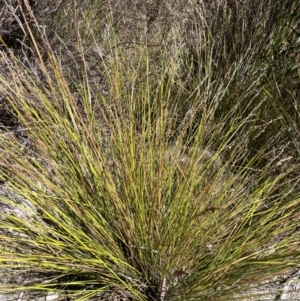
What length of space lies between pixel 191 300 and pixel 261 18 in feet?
3.84

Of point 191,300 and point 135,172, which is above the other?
point 135,172

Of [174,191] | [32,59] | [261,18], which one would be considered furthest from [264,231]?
[32,59]

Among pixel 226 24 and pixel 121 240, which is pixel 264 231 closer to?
pixel 121 240

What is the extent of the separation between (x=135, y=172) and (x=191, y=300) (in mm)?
347

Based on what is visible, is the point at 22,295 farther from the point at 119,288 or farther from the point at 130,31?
the point at 130,31

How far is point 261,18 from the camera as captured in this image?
6.49ft

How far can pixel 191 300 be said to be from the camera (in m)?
1.27

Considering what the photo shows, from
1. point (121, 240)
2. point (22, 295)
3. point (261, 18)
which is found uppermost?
point (261, 18)

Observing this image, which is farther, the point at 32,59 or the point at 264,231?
the point at 32,59

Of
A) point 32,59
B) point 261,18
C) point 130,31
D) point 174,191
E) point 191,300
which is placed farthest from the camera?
point 130,31

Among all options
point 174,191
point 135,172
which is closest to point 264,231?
point 174,191

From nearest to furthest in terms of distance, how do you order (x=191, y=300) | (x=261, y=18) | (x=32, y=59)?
(x=191, y=300) < (x=261, y=18) < (x=32, y=59)

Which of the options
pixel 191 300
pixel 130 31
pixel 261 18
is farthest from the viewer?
pixel 130 31

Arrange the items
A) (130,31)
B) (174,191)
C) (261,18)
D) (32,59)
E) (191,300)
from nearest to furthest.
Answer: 1. (191,300)
2. (174,191)
3. (261,18)
4. (32,59)
5. (130,31)
